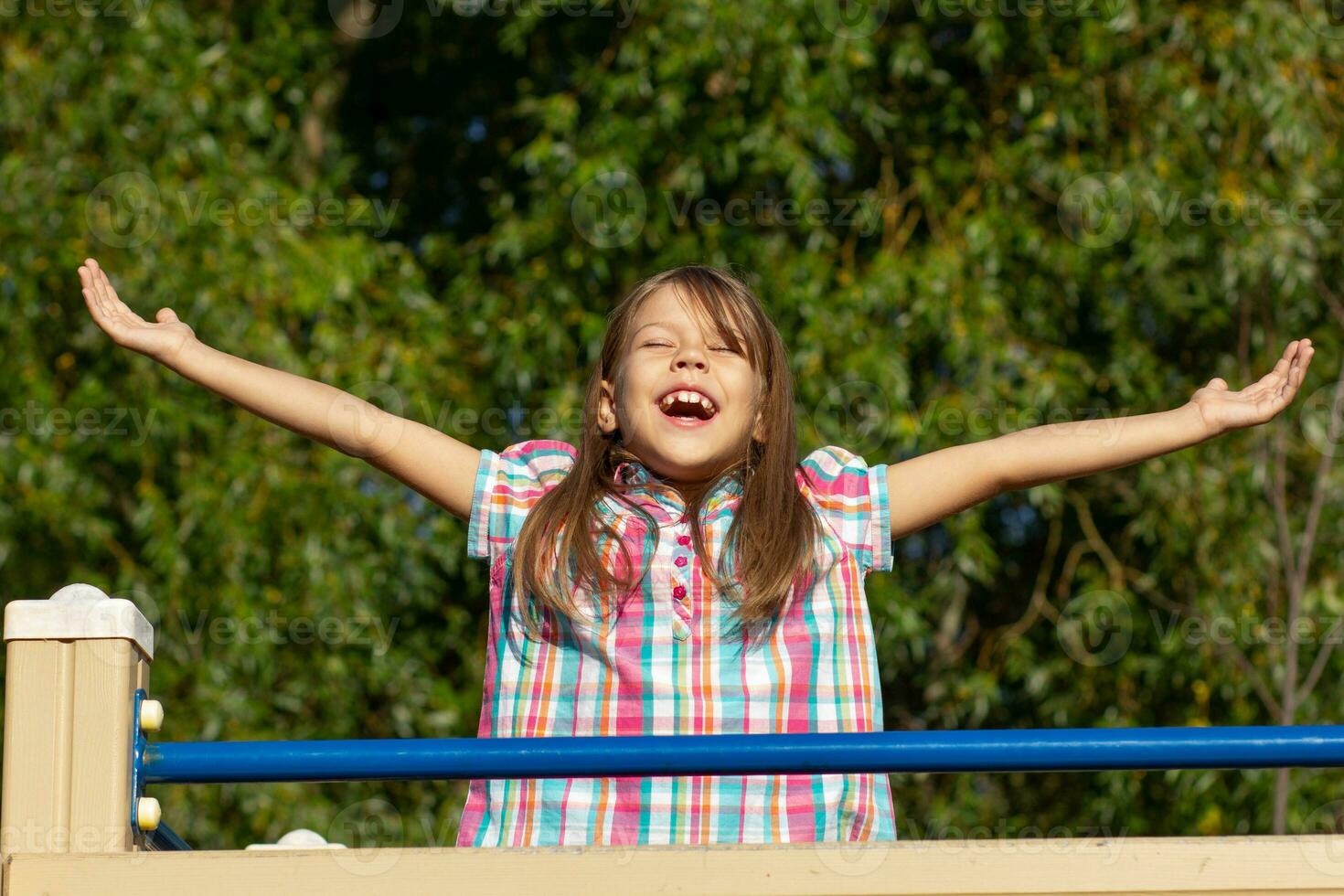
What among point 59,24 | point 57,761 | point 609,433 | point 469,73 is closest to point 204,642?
point 59,24

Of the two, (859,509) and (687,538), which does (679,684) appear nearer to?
(687,538)

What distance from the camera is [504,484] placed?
2.51m

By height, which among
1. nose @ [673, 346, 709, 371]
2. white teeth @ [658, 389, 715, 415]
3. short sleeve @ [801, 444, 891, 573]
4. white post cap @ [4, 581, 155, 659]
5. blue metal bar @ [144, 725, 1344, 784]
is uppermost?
nose @ [673, 346, 709, 371]

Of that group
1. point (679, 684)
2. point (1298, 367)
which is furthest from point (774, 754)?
point (1298, 367)

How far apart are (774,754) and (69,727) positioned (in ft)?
2.20

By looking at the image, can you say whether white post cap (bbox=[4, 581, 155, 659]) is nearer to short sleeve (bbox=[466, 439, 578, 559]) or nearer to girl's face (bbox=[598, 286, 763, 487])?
short sleeve (bbox=[466, 439, 578, 559])

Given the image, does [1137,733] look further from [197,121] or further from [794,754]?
[197,121]

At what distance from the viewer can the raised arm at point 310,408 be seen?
2395 mm

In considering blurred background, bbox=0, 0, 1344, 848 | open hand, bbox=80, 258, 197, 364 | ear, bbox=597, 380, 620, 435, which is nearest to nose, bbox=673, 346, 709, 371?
ear, bbox=597, 380, 620, 435

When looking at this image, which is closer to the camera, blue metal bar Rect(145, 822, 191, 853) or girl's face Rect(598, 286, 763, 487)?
blue metal bar Rect(145, 822, 191, 853)

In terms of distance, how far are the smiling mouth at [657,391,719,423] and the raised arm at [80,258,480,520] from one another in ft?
0.86

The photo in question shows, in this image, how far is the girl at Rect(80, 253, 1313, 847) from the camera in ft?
7.51

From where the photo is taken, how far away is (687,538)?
2432 mm

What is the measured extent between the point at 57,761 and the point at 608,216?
4.15 m
